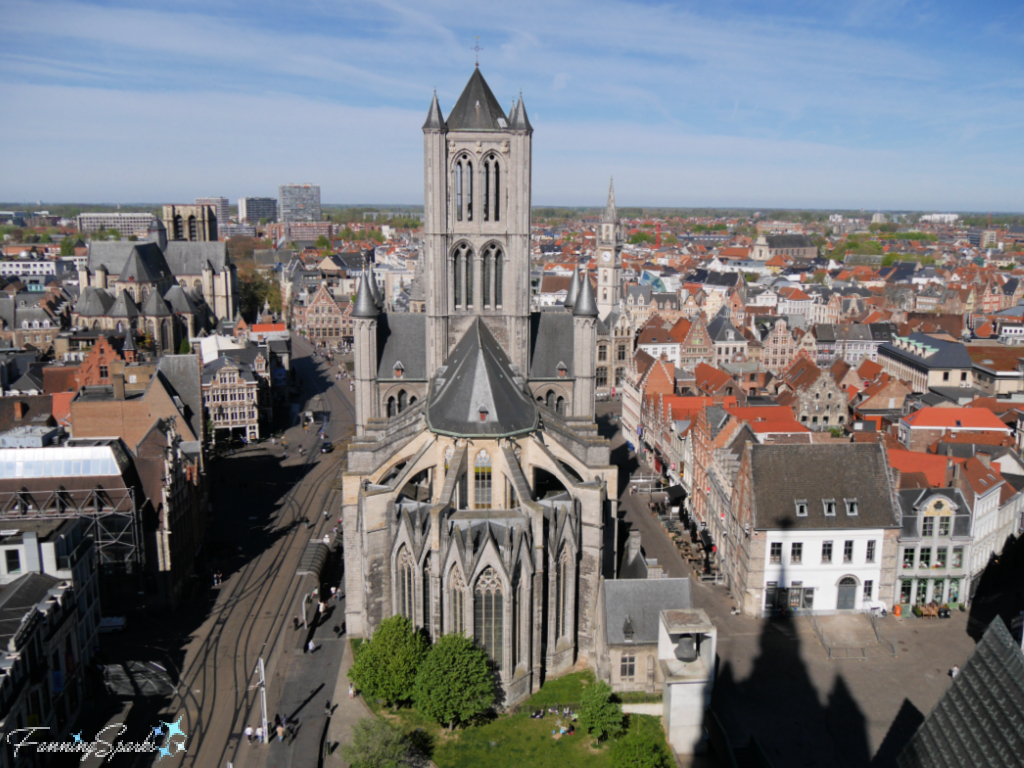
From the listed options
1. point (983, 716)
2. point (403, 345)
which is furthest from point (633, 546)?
point (983, 716)

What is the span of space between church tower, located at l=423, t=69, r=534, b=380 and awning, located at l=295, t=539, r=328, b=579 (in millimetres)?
15698

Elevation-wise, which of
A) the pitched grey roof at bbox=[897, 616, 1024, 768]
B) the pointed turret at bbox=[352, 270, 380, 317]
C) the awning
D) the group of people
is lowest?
the group of people

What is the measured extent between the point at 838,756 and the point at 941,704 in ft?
69.3

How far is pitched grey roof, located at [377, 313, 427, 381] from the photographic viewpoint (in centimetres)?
6488

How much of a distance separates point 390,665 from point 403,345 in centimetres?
3015

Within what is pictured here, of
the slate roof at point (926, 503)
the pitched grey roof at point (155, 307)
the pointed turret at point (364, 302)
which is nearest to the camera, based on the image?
the slate roof at point (926, 503)

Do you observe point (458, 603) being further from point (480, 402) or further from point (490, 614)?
point (480, 402)

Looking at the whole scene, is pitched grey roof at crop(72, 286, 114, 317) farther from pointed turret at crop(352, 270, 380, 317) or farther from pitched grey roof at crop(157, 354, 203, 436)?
pointed turret at crop(352, 270, 380, 317)

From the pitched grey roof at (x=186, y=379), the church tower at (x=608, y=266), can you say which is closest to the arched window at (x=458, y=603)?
the pitched grey roof at (x=186, y=379)

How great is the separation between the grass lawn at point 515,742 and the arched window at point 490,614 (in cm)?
328

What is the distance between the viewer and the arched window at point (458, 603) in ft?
138

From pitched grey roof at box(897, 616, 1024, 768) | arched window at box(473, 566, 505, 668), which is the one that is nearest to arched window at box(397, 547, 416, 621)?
arched window at box(473, 566, 505, 668)

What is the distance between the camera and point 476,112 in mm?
57750

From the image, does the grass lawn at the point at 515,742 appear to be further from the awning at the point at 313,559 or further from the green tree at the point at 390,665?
the awning at the point at 313,559
